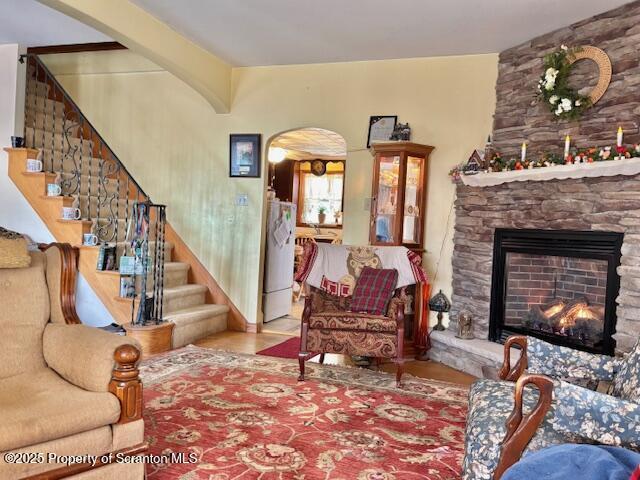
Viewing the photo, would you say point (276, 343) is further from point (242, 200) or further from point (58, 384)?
point (58, 384)

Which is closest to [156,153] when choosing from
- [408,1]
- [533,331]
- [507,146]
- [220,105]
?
[220,105]

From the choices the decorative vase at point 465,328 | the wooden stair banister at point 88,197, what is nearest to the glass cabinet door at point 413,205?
the decorative vase at point 465,328

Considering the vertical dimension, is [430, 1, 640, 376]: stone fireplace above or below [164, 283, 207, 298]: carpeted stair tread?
above

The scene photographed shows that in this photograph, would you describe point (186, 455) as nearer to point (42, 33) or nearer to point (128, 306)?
point (128, 306)

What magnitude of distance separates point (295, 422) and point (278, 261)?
129 inches

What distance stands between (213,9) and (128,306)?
2.64 m

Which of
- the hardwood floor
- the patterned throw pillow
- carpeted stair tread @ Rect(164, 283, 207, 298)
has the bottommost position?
the hardwood floor

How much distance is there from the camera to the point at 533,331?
13.6 feet

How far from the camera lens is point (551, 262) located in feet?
13.3

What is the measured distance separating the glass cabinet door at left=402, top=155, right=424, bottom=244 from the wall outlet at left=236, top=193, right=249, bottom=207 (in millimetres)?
1776

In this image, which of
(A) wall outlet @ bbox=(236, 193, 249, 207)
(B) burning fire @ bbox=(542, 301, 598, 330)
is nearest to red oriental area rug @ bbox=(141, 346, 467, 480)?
(B) burning fire @ bbox=(542, 301, 598, 330)

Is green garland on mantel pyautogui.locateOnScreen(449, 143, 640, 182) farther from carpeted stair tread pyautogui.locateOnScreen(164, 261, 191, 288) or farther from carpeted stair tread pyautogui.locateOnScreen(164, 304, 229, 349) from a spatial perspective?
carpeted stair tread pyautogui.locateOnScreen(164, 261, 191, 288)

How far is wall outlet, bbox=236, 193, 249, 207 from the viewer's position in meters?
5.48

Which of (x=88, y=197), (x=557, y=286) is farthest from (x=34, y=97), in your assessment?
(x=557, y=286)
